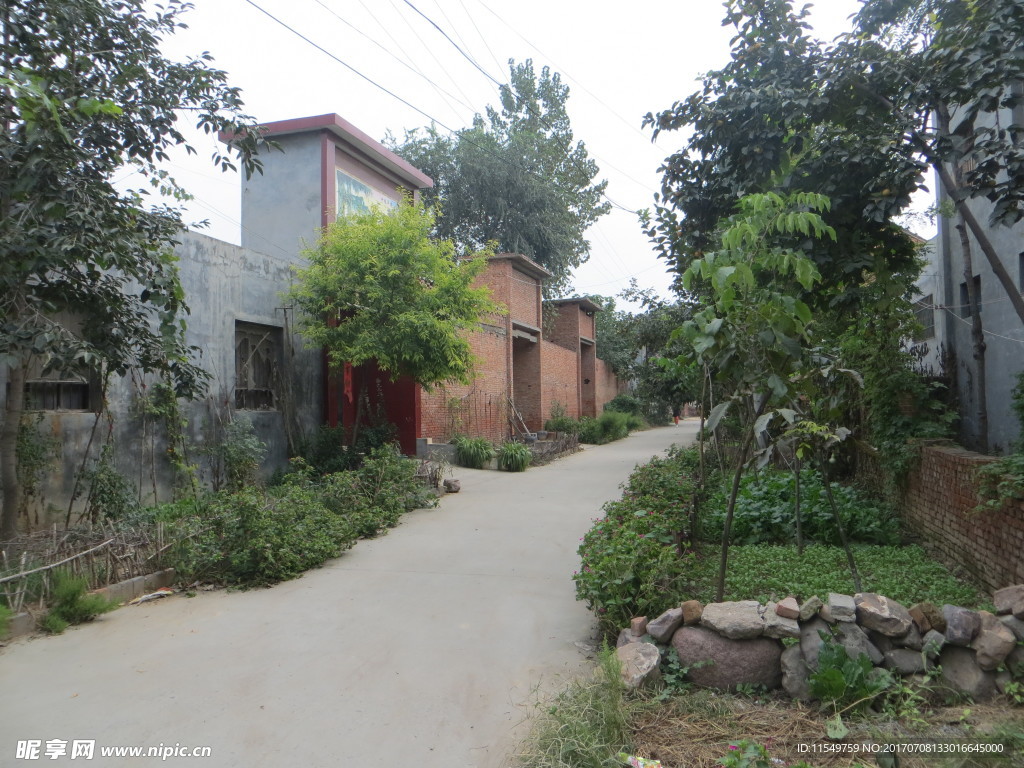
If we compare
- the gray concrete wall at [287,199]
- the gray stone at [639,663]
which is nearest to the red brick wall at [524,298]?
the gray concrete wall at [287,199]

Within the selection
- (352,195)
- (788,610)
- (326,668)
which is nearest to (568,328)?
(352,195)

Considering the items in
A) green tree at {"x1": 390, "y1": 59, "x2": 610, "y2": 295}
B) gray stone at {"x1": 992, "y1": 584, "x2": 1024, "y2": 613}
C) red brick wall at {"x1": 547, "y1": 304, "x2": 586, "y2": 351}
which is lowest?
gray stone at {"x1": 992, "y1": 584, "x2": 1024, "y2": 613}

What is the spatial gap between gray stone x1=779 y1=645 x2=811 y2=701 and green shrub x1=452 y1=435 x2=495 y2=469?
1324 cm

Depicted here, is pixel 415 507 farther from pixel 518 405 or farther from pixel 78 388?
A: pixel 518 405

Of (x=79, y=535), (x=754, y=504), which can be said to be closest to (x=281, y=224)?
(x=79, y=535)

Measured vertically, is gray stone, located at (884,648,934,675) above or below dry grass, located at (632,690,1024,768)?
above

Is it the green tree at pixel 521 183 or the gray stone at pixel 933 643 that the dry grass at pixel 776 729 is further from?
the green tree at pixel 521 183

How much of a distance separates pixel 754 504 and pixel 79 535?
23.2ft

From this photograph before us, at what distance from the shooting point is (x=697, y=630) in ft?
13.6

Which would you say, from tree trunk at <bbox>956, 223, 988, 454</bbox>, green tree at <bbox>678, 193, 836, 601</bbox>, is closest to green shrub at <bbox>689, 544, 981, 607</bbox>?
green tree at <bbox>678, 193, 836, 601</bbox>

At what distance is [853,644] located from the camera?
3.87 m

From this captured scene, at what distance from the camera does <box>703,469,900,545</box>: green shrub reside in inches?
292

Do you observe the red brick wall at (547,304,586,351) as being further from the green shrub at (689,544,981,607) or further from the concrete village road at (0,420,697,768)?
the green shrub at (689,544,981,607)

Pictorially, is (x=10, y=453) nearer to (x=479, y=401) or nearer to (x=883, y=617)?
(x=883, y=617)
